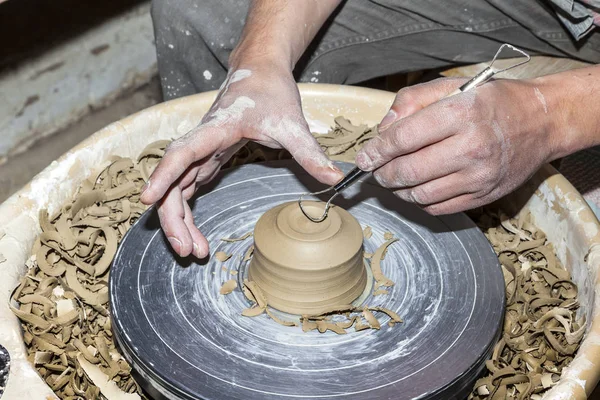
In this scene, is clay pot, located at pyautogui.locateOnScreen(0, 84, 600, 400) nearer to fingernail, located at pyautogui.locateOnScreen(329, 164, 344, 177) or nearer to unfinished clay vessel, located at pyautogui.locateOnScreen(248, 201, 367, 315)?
unfinished clay vessel, located at pyautogui.locateOnScreen(248, 201, 367, 315)

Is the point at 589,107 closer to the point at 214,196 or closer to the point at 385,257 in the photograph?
the point at 385,257

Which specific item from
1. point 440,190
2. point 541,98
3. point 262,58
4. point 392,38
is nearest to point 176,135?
point 262,58

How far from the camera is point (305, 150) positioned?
1579 millimetres

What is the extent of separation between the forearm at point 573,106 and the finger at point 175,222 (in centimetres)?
76

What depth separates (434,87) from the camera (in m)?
1.45

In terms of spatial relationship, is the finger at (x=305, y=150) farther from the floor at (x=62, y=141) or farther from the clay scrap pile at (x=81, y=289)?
the floor at (x=62, y=141)

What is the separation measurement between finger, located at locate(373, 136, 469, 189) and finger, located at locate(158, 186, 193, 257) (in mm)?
437

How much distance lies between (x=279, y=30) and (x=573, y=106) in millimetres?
700

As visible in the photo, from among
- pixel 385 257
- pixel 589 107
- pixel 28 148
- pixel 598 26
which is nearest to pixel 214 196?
pixel 385 257

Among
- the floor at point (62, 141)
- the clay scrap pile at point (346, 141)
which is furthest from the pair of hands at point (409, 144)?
the floor at point (62, 141)

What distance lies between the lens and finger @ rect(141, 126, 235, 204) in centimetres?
145

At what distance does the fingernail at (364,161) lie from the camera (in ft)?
4.57

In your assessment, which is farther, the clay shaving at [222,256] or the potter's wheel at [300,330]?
the clay shaving at [222,256]

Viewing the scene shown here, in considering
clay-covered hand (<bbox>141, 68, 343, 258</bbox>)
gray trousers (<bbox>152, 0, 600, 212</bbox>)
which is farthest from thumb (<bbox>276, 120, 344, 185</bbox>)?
gray trousers (<bbox>152, 0, 600, 212</bbox>)
